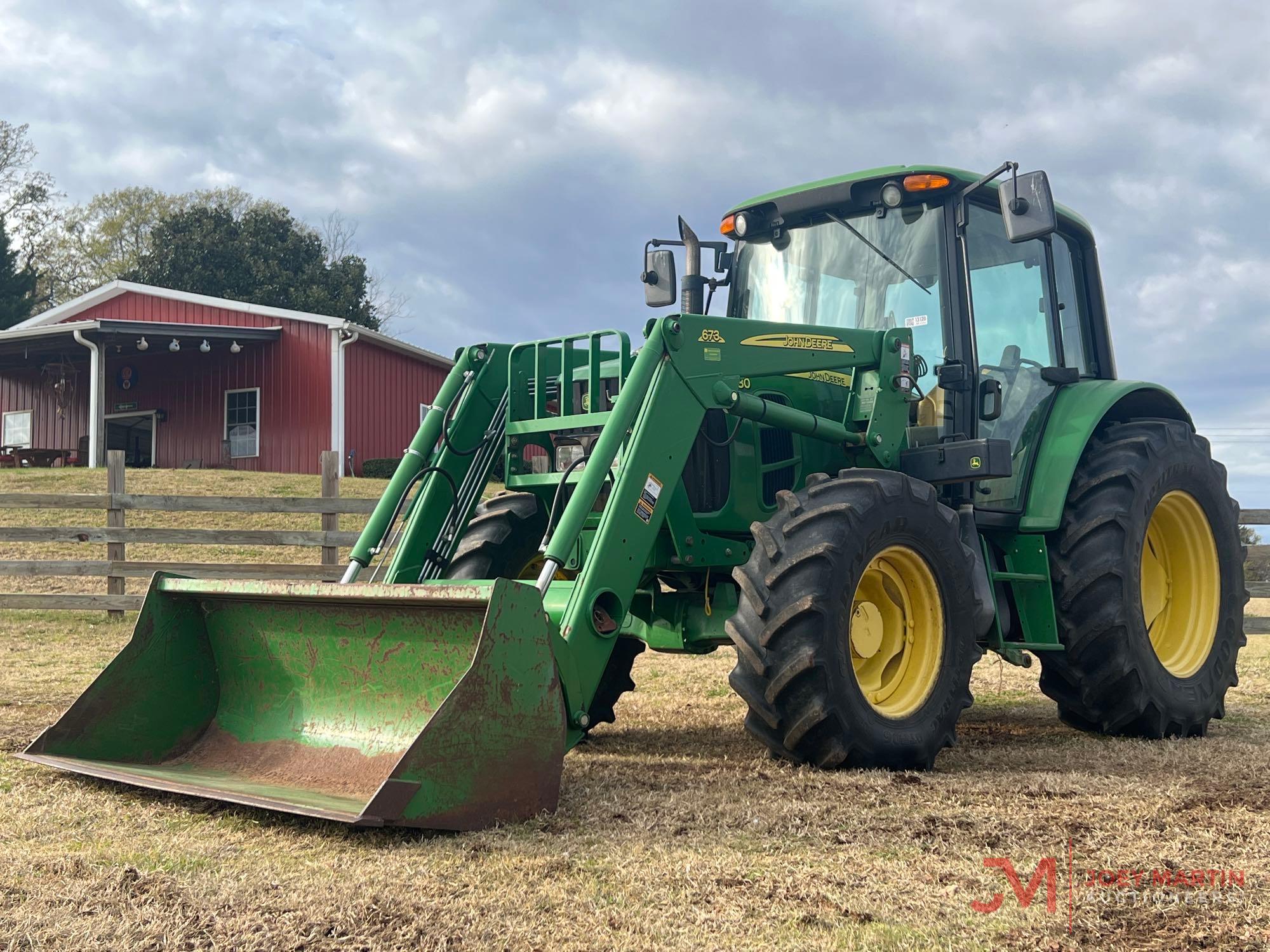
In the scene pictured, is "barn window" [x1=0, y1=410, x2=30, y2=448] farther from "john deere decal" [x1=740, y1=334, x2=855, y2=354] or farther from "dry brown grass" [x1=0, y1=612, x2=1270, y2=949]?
"john deere decal" [x1=740, y1=334, x2=855, y2=354]

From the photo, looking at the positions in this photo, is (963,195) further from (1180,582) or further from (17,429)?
(17,429)

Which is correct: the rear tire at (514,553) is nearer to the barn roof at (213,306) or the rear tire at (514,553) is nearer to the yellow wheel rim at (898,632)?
the yellow wheel rim at (898,632)

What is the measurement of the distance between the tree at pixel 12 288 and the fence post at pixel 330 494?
95.1 feet

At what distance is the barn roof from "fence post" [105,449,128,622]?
11340mm

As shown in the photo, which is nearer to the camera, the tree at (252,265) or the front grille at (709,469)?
the front grille at (709,469)

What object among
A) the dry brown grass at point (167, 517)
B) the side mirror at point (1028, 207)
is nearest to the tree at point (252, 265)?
the dry brown grass at point (167, 517)

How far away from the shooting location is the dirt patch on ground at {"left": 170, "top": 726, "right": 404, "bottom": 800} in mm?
4246

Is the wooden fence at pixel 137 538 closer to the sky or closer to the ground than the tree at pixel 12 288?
closer to the ground

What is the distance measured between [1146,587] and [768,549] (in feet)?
10.4

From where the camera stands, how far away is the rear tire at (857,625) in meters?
4.57

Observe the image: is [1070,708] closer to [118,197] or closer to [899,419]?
[899,419]

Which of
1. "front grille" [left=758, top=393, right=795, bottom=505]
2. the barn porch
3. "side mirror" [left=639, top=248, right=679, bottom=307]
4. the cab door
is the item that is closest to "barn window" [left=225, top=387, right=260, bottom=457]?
the barn porch

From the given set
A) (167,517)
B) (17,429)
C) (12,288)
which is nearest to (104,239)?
(12,288)

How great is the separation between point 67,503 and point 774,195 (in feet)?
28.2
